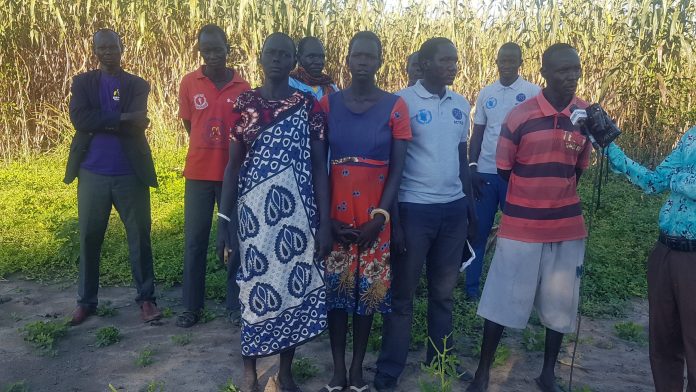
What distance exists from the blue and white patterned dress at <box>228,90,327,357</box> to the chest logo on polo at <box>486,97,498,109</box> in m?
2.16

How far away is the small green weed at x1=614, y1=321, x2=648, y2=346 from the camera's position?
4293mm

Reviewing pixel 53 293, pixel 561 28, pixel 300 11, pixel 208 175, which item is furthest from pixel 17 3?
pixel 561 28

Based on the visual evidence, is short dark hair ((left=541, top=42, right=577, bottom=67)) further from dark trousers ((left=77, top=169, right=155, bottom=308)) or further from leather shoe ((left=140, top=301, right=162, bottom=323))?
leather shoe ((left=140, top=301, right=162, bottom=323))

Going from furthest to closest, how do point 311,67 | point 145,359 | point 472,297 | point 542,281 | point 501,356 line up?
point 472,297 → point 311,67 → point 501,356 → point 145,359 → point 542,281

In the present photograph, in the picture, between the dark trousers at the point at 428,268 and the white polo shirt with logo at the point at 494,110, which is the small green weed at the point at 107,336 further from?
the white polo shirt with logo at the point at 494,110

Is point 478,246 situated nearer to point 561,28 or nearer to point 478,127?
point 478,127

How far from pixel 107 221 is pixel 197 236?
71cm

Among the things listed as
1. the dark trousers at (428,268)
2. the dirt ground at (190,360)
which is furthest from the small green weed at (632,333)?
the dark trousers at (428,268)

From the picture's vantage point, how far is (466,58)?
32.1 ft

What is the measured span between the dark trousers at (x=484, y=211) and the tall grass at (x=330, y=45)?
5.13 m

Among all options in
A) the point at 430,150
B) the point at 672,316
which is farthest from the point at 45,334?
the point at 672,316

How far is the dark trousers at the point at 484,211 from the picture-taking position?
4.71 m

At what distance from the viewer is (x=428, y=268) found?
3.53m

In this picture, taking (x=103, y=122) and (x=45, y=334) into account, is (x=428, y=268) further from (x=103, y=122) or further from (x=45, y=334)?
(x=45, y=334)
